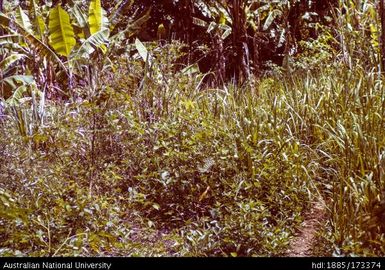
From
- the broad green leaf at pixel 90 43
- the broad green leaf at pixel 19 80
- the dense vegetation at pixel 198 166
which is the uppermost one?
the broad green leaf at pixel 90 43

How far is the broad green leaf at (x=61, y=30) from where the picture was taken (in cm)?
794

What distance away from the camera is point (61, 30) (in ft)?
26.4

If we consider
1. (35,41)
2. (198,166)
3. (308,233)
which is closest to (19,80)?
(35,41)

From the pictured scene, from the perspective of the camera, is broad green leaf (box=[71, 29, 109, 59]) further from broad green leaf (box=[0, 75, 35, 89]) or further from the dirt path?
the dirt path

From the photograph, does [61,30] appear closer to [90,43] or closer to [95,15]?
[90,43]

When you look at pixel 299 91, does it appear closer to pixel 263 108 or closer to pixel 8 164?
pixel 263 108

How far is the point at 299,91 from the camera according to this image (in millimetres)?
6152

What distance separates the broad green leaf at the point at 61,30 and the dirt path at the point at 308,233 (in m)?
5.12

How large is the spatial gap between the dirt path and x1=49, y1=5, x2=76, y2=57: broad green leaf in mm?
5123

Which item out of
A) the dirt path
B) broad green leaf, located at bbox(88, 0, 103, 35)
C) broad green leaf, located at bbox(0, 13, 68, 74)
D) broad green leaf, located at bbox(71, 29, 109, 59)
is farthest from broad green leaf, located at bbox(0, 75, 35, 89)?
the dirt path

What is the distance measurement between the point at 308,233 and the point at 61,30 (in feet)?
18.1

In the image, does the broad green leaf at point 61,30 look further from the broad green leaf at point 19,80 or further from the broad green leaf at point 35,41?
the broad green leaf at point 19,80

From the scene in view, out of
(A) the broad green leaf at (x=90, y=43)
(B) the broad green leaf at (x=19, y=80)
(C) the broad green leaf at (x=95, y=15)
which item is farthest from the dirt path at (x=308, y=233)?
(C) the broad green leaf at (x=95, y=15)

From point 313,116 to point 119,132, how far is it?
2177mm
